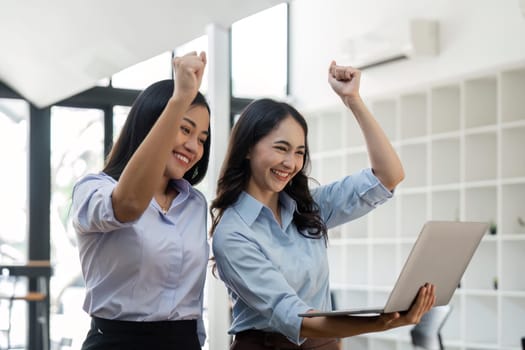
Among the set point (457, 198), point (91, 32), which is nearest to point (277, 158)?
point (91, 32)

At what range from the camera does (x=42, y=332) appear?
805cm

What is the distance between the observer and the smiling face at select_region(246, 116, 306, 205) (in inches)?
81.8

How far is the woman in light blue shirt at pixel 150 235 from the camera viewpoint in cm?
162

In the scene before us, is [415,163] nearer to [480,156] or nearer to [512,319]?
[480,156]

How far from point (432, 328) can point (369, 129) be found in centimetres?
397

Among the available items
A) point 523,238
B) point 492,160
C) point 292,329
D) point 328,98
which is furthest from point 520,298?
point 292,329

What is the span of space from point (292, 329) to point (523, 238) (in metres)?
4.76

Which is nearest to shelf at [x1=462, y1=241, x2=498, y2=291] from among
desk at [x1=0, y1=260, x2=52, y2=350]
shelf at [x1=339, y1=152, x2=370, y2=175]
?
shelf at [x1=339, y1=152, x2=370, y2=175]

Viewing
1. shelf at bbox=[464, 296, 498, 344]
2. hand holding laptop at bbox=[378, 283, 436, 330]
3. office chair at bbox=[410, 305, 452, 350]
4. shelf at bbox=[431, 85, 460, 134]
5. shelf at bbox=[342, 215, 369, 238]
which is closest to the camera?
hand holding laptop at bbox=[378, 283, 436, 330]

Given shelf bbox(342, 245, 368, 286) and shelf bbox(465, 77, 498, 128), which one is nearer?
shelf bbox(465, 77, 498, 128)

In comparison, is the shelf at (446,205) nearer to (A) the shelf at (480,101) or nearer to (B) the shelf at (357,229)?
(A) the shelf at (480,101)

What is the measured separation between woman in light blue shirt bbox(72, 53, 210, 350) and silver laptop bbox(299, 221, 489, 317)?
0.91 feet

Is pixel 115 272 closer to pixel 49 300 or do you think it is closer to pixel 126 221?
pixel 126 221

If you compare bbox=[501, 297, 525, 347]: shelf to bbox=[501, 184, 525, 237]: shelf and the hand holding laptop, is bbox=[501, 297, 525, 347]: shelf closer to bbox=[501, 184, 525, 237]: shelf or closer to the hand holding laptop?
bbox=[501, 184, 525, 237]: shelf
